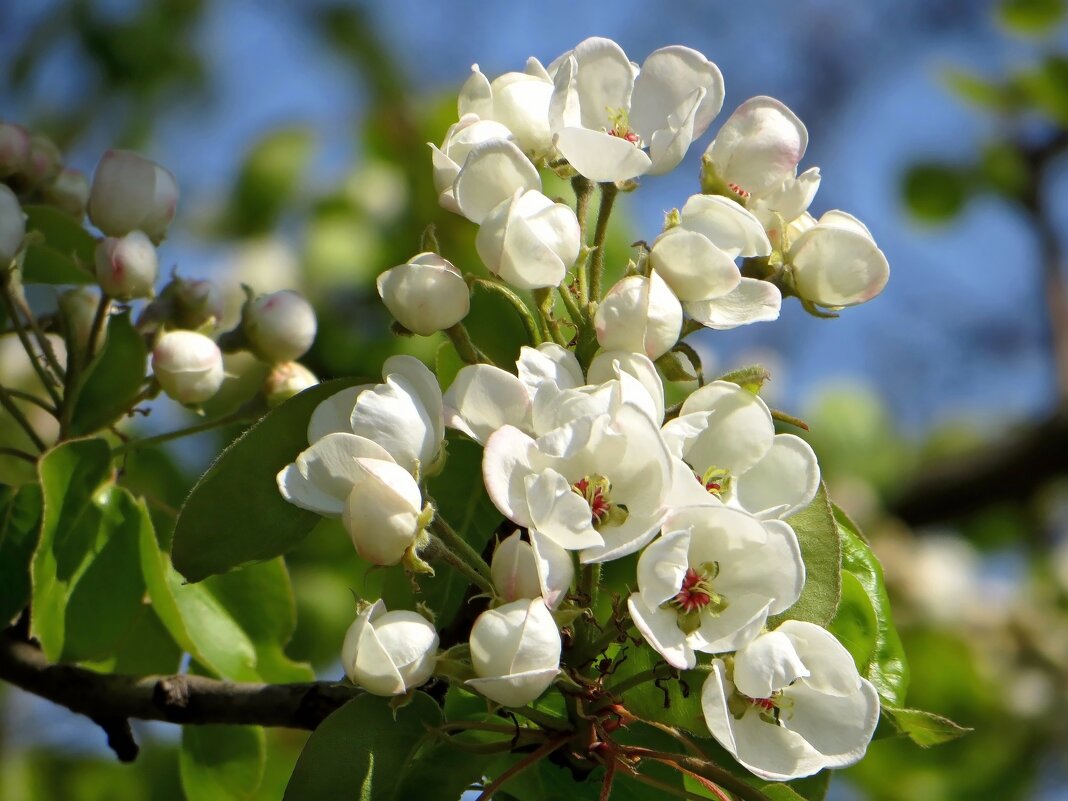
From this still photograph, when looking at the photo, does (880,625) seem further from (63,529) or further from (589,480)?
(63,529)

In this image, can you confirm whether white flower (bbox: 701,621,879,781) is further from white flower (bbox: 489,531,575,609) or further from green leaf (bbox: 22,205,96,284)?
green leaf (bbox: 22,205,96,284)

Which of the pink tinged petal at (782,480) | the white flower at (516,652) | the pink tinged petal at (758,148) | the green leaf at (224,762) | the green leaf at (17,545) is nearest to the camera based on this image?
the white flower at (516,652)

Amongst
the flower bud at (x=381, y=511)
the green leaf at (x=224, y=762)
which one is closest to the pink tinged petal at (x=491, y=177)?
the flower bud at (x=381, y=511)

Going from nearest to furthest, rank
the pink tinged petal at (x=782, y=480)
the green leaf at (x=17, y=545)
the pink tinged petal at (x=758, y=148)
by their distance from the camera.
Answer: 1. the pink tinged petal at (x=782, y=480)
2. the pink tinged petal at (x=758, y=148)
3. the green leaf at (x=17, y=545)

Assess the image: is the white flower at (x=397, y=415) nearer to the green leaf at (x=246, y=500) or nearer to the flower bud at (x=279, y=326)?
the green leaf at (x=246, y=500)

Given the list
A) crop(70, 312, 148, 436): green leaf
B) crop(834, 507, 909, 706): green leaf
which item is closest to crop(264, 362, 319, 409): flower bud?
crop(70, 312, 148, 436): green leaf

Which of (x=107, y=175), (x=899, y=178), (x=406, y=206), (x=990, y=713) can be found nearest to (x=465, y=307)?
(x=107, y=175)
